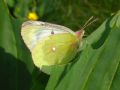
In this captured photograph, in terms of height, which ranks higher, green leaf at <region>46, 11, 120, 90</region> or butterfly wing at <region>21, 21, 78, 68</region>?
green leaf at <region>46, 11, 120, 90</region>

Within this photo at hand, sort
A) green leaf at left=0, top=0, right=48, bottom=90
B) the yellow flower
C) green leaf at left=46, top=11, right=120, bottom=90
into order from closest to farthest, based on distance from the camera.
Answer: green leaf at left=46, top=11, right=120, bottom=90, green leaf at left=0, top=0, right=48, bottom=90, the yellow flower

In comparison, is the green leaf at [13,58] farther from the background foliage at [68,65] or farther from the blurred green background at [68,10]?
the blurred green background at [68,10]

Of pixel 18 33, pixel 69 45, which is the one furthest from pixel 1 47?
pixel 69 45

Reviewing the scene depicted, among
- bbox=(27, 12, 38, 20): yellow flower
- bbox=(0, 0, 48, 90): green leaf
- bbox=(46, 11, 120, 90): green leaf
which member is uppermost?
bbox=(46, 11, 120, 90): green leaf

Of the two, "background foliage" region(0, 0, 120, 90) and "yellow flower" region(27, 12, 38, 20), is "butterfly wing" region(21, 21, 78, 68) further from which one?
"yellow flower" region(27, 12, 38, 20)

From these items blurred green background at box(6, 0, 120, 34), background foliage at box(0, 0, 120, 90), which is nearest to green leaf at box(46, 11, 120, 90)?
background foliage at box(0, 0, 120, 90)

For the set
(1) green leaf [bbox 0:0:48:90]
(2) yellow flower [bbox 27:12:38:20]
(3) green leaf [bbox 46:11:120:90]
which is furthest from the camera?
(2) yellow flower [bbox 27:12:38:20]

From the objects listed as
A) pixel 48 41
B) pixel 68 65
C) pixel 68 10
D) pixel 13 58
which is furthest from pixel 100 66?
pixel 68 10

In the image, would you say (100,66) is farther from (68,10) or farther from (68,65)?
(68,10)

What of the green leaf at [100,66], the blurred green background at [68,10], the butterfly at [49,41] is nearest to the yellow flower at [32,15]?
the blurred green background at [68,10]
